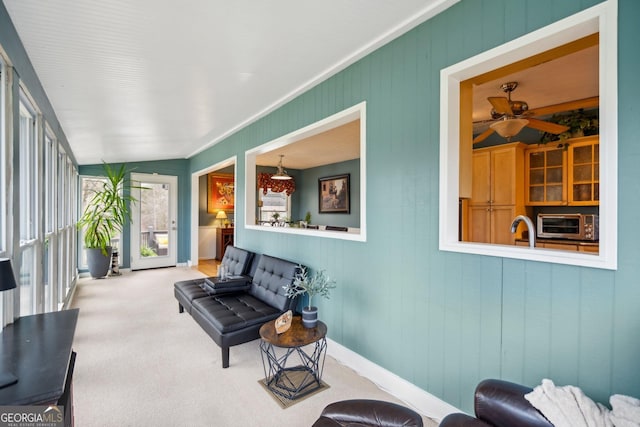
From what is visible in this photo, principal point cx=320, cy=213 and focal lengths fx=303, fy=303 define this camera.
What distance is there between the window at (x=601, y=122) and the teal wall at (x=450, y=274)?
39mm

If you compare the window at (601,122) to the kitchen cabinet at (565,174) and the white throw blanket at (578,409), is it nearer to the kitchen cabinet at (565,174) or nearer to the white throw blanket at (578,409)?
the white throw blanket at (578,409)

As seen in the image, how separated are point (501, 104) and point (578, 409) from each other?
234 centimetres

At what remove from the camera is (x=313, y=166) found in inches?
328

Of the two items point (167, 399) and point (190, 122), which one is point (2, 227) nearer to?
point (167, 399)

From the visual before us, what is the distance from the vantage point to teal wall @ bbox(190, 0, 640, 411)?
53.8 inches

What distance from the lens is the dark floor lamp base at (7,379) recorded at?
3.58 feet

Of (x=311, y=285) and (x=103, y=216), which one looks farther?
(x=103, y=216)

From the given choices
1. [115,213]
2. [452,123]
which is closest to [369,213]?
[452,123]

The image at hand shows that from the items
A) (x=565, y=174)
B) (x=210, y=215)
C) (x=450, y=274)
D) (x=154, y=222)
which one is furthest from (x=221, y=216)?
(x=565, y=174)

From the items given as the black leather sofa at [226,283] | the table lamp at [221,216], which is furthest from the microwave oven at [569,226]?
the table lamp at [221,216]

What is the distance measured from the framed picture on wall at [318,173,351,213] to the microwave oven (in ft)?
12.9

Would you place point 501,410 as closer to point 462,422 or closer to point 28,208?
point 462,422

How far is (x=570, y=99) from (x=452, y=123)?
257 centimetres

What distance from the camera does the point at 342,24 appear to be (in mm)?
2188
